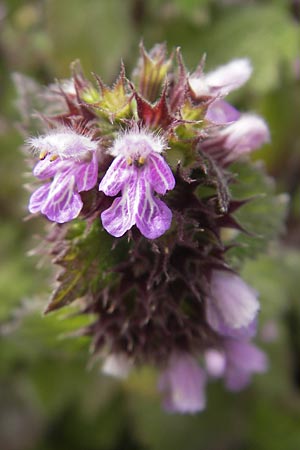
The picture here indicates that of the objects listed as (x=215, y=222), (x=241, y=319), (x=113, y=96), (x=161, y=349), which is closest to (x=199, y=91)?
(x=113, y=96)

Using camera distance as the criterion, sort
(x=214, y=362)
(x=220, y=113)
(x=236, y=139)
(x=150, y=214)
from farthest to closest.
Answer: (x=214, y=362), (x=236, y=139), (x=220, y=113), (x=150, y=214)

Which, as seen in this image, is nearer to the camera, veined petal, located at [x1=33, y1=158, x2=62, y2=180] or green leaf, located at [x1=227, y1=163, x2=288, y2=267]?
veined petal, located at [x1=33, y1=158, x2=62, y2=180]

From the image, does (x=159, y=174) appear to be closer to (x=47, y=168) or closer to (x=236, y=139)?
(x=47, y=168)

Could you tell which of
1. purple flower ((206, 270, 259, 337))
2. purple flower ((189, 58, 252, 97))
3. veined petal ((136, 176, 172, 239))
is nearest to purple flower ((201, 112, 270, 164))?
purple flower ((189, 58, 252, 97))

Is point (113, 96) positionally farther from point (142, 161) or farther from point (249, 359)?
point (249, 359)

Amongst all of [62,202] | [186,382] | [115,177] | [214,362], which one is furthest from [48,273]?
[115,177]

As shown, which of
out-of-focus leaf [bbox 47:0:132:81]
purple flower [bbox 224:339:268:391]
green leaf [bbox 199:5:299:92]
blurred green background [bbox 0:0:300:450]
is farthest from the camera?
out-of-focus leaf [bbox 47:0:132:81]

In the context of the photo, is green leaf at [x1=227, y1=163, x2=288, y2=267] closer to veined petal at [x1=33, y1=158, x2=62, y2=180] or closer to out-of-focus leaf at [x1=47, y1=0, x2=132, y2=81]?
veined petal at [x1=33, y1=158, x2=62, y2=180]

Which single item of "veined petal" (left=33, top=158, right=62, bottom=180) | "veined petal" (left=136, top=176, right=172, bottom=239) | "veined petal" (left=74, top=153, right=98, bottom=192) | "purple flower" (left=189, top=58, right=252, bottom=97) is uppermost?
"purple flower" (left=189, top=58, right=252, bottom=97)

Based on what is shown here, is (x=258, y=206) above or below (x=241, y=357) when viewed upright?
above
